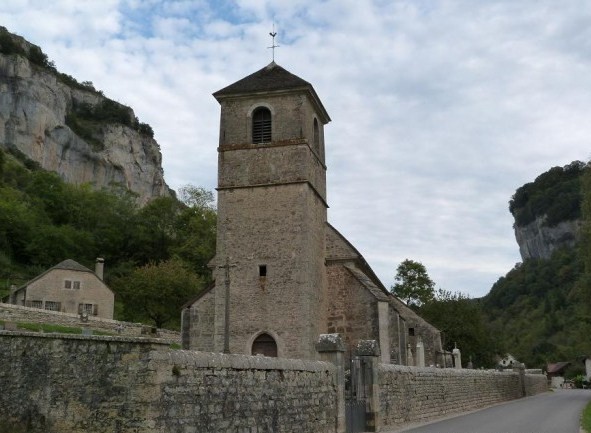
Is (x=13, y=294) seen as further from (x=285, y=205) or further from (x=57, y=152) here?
(x=57, y=152)

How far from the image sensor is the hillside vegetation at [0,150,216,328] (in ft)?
148

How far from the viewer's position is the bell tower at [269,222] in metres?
21.8

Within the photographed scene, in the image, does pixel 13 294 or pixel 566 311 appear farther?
pixel 566 311

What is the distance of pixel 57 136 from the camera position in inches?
3888

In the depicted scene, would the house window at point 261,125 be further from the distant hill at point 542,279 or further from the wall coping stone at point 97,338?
the distant hill at point 542,279

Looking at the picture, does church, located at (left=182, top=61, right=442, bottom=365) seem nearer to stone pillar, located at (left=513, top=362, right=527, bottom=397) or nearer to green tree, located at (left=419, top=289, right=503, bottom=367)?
stone pillar, located at (left=513, top=362, right=527, bottom=397)

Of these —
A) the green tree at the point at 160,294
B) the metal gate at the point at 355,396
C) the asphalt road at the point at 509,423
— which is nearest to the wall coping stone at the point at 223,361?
the metal gate at the point at 355,396

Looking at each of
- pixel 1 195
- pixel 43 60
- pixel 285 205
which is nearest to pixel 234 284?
pixel 285 205

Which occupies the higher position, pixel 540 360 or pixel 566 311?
pixel 566 311

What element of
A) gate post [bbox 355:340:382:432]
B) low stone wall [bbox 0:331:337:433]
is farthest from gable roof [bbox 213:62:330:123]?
low stone wall [bbox 0:331:337:433]

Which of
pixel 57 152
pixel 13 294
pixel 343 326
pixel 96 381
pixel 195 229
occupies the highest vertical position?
pixel 57 152

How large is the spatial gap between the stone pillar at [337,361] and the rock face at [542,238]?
11641 cm

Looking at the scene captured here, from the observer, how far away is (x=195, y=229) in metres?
63.5

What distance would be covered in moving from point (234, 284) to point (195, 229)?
137 ft
